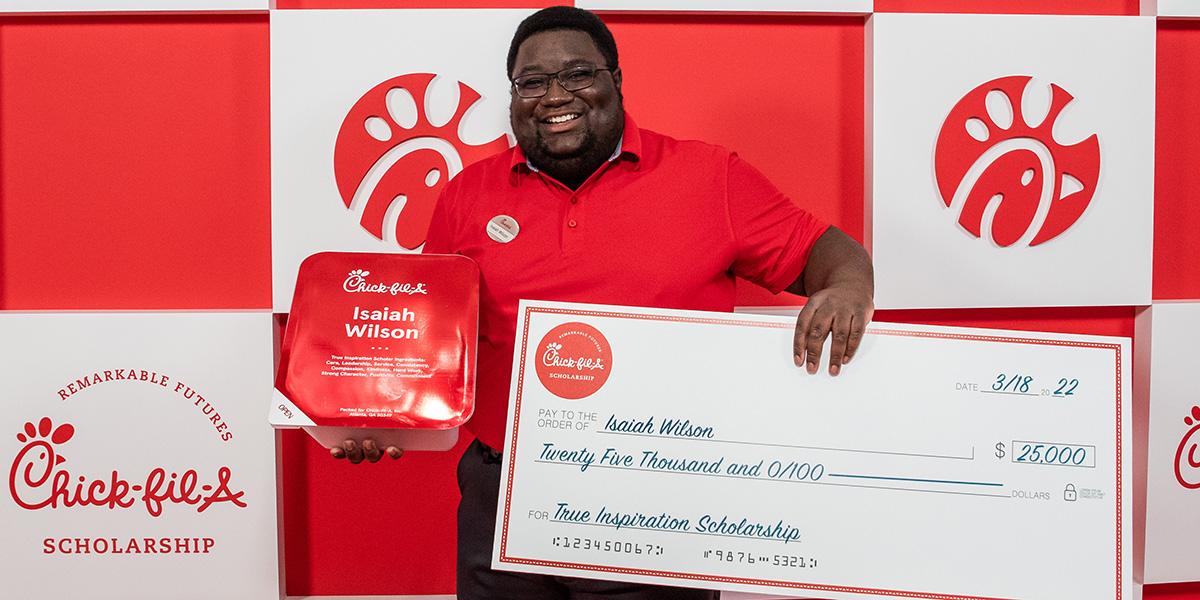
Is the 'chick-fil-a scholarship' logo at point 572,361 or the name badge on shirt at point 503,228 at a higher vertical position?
the name badge on shirt at point 503,228

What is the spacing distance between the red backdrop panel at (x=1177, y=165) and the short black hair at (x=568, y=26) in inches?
57.8

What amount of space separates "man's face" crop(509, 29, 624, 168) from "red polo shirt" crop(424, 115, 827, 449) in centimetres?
4

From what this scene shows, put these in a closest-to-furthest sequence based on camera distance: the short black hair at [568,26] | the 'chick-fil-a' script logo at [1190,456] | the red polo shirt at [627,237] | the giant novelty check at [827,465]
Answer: the giant novelty check at [827,465], the red polo shirt at [627,237], the short black hair at [568,26], the 'chick-fil-a' script logo at [1190,456]

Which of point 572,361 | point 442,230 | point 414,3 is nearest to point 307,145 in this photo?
point 414,3

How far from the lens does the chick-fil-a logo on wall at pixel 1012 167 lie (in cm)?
191

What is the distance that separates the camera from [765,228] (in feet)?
4.46

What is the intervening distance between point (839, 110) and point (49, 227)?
1864mm

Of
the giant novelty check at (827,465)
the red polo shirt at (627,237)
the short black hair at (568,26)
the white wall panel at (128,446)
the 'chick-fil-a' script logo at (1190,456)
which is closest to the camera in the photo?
the giant novelty check at (827,465)

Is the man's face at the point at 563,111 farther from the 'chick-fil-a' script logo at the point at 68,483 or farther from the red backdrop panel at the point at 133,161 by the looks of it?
the 'chick-fil-a' script logo at the point at 68,483

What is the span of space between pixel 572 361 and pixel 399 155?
89cm

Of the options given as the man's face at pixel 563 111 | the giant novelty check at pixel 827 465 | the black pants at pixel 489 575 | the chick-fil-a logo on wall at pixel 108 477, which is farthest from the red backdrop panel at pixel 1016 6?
the chick-fil-a logo on wall at pixel 108 477

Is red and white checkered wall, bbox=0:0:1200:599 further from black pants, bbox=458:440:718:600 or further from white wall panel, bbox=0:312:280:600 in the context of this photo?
black pants, bbox=458:440:718:600

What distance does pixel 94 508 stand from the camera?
6.06 ft

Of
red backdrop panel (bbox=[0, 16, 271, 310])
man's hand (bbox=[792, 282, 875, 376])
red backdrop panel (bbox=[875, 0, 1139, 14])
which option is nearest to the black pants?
man's hand (bbox=[792, 282, 875, 376])
